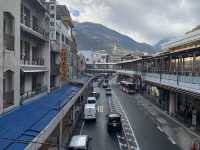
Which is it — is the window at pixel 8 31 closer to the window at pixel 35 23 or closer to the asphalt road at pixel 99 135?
the window at pixel 35 23

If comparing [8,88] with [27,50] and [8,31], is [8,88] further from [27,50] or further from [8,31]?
[27,50]

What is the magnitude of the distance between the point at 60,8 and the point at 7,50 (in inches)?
1566

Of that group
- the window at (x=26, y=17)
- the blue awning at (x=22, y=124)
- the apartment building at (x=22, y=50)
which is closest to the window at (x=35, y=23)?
the apartment building at (x=22, y=50)

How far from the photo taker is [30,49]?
24.6 meters

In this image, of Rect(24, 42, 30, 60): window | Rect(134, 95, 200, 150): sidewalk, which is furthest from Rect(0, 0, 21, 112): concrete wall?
Rect(134, 95, 200, 150): sidewalk

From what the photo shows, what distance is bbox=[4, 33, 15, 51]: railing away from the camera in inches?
654

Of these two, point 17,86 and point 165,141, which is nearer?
point 17,86

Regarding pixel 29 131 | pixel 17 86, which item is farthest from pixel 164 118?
pixel 29 131

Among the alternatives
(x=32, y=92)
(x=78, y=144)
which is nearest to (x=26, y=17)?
(x=32, y=92)

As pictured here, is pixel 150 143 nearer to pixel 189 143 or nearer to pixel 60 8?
pixel 189 143

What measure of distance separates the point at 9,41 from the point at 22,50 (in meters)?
5.57

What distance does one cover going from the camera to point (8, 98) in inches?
679

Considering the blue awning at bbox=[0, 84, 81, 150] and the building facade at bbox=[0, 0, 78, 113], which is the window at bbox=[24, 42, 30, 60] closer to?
the building facade at bbox=[0, 0, 78, 113]

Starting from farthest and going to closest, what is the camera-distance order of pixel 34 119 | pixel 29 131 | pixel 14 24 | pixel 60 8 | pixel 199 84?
pixel 60 8 → pixel 199 84 → pixel 14 24 → pixel 34 119 → pixel 29 131
